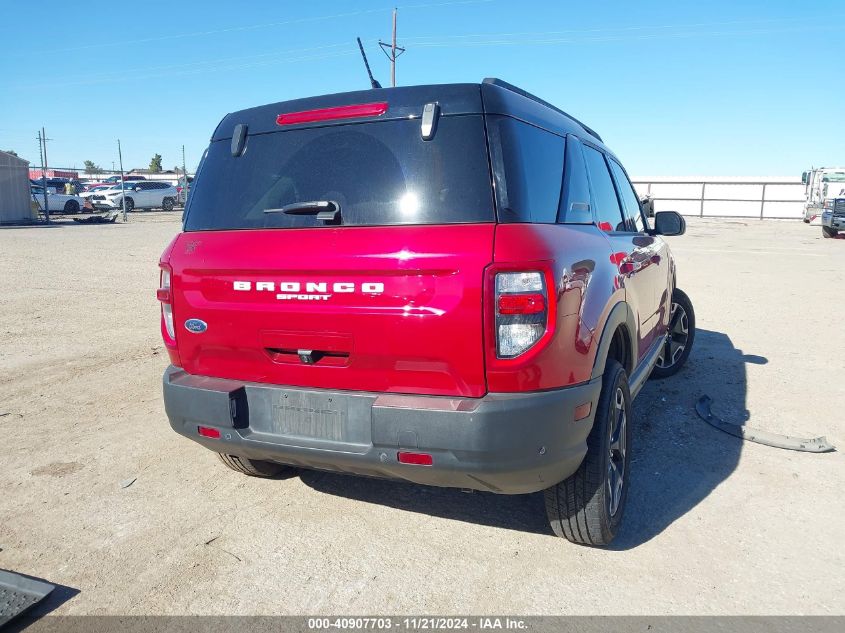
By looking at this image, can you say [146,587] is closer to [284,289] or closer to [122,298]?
[284,289]

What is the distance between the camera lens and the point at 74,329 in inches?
297

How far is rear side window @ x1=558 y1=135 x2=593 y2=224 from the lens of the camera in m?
3.04

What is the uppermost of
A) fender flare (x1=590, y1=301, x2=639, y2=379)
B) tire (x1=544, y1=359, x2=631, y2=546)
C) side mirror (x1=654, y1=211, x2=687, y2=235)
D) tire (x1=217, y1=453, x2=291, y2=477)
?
side mirror (x1=654, y1=211, x2=687, y2=235)

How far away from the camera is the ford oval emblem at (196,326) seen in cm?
293

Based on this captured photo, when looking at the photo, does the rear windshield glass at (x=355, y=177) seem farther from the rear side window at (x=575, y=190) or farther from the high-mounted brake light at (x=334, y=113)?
the rear side window at (x=575, y=190)

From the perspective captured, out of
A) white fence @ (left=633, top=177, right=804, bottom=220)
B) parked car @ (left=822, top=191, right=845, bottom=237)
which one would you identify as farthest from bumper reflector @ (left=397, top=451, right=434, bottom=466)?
white fence @ (left=633, top=177, right=804, bottom=220)

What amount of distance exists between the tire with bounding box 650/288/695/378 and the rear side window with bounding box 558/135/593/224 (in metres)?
2.91

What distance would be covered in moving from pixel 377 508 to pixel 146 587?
3.79 feet

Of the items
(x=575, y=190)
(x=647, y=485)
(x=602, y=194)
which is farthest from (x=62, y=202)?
(x=647, y=485)

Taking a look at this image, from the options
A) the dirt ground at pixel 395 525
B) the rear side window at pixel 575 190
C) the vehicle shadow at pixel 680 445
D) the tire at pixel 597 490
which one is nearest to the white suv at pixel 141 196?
the dirt ground at pixel 395 525

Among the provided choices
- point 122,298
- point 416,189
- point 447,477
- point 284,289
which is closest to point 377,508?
point 447,477

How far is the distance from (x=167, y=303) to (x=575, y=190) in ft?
6.68

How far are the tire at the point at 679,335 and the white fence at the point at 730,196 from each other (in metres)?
37.6

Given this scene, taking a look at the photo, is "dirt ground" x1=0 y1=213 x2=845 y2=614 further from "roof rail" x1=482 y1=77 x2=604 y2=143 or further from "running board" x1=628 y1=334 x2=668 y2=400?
"roof rail" x1=482 y1=77 x2=604 y2=143
